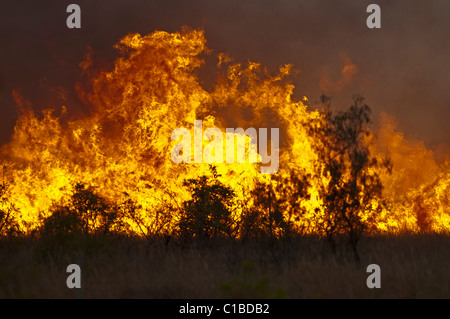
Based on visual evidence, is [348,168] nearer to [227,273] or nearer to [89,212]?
[227,273]

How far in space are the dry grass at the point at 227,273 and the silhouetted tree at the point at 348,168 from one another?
107 cm

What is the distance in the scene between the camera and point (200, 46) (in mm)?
25422

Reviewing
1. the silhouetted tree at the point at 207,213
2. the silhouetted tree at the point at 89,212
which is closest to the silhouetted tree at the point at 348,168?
the silhouetted tree at the point at 207,213

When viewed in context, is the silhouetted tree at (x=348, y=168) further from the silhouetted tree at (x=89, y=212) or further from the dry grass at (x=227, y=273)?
the silhouetted tree at (x=89, y=212)

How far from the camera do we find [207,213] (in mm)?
14406

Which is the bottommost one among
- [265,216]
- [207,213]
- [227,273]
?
[227,273]

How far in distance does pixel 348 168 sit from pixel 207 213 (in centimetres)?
436

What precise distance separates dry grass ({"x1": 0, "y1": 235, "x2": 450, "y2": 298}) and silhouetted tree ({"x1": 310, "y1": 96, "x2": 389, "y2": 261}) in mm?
1073

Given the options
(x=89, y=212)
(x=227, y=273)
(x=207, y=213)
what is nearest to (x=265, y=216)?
(x=207, y=213)

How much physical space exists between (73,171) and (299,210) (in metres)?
14.3

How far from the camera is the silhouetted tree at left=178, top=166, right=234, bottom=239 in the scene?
14.5 metres

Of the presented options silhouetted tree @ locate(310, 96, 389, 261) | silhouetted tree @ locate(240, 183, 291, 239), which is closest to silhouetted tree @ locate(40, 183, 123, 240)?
silhouetted tree @ locate(240, 183, 291, 239)
